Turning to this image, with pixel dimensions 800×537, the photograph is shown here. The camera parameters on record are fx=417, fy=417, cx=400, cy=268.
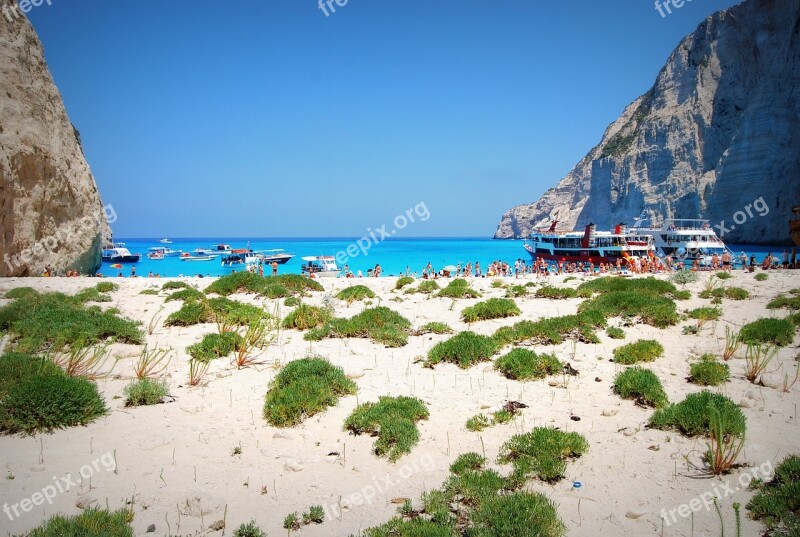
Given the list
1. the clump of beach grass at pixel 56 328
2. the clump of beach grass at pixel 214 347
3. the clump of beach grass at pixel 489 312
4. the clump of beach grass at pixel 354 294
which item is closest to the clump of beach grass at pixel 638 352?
the clump of beach grass at pixel 489 312

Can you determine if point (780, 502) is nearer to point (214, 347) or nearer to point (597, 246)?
point (214, 347)

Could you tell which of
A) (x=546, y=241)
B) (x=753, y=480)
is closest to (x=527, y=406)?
(x=753, y=480)

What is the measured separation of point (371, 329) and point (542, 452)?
649 centimetres

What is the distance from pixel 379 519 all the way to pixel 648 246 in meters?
56.5

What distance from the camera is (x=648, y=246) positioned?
168 feet

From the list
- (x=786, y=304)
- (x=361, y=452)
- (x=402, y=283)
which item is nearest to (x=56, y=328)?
(x=361, y=452)

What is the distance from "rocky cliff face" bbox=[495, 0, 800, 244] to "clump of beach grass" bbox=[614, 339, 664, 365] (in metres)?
80.9

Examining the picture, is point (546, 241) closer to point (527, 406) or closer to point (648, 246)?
point (648, 246)

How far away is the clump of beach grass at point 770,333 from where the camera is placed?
9164 mm

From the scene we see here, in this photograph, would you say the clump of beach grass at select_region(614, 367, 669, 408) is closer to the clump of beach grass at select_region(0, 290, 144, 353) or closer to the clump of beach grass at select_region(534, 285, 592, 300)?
the clump of beach grass at select_region(534, 285, 592, 300)

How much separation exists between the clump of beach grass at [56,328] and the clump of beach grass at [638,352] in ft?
36.6

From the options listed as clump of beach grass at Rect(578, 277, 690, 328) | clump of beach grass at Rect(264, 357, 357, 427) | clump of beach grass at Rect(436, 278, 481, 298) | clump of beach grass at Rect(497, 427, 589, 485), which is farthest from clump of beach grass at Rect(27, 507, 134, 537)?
clump of beach grass at Rect(436, 278, 481, 298)

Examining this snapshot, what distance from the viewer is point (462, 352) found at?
9008mm

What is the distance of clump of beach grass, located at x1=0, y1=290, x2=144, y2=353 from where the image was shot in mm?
9438
